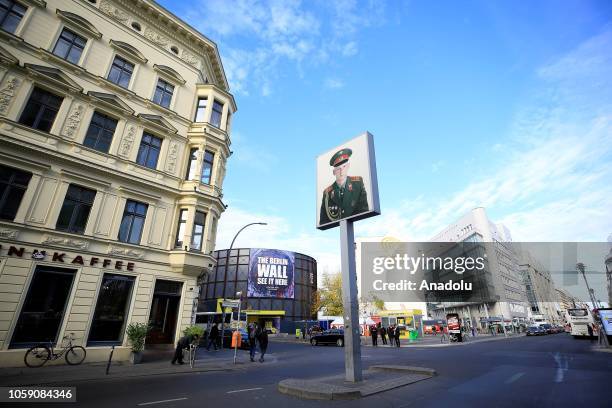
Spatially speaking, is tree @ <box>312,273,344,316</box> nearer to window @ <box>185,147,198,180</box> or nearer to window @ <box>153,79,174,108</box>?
window @ <box>185,147,198,180</box>

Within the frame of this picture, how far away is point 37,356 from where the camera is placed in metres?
12.3

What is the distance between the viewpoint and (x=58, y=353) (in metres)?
13.0

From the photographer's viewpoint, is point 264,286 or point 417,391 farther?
point 264,286

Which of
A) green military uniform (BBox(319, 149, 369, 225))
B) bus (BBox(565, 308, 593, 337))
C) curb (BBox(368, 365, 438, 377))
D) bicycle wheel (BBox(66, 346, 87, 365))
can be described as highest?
green military uniform (BBox(319, 149, 369, 225))

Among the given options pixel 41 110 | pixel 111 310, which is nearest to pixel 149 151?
pixel 41 110

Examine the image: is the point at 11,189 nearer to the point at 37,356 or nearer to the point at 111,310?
the point at 111,310

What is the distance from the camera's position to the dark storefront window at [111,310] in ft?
47.8

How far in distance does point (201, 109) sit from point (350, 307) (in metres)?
17.5

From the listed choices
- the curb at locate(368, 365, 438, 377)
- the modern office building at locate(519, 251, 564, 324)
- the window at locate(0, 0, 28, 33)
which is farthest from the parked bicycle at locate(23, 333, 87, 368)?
the modern office building at locate(519, 251, 564, 324)

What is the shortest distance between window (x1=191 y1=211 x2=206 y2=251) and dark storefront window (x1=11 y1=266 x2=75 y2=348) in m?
5.96

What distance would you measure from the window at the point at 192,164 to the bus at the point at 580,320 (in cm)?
4244

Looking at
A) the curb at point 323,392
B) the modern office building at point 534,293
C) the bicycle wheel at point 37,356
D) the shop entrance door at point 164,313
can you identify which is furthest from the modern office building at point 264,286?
the modern office building at point 534,293

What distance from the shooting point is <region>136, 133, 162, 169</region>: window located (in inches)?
706

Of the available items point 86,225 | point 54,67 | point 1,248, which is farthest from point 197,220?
point 54,67
